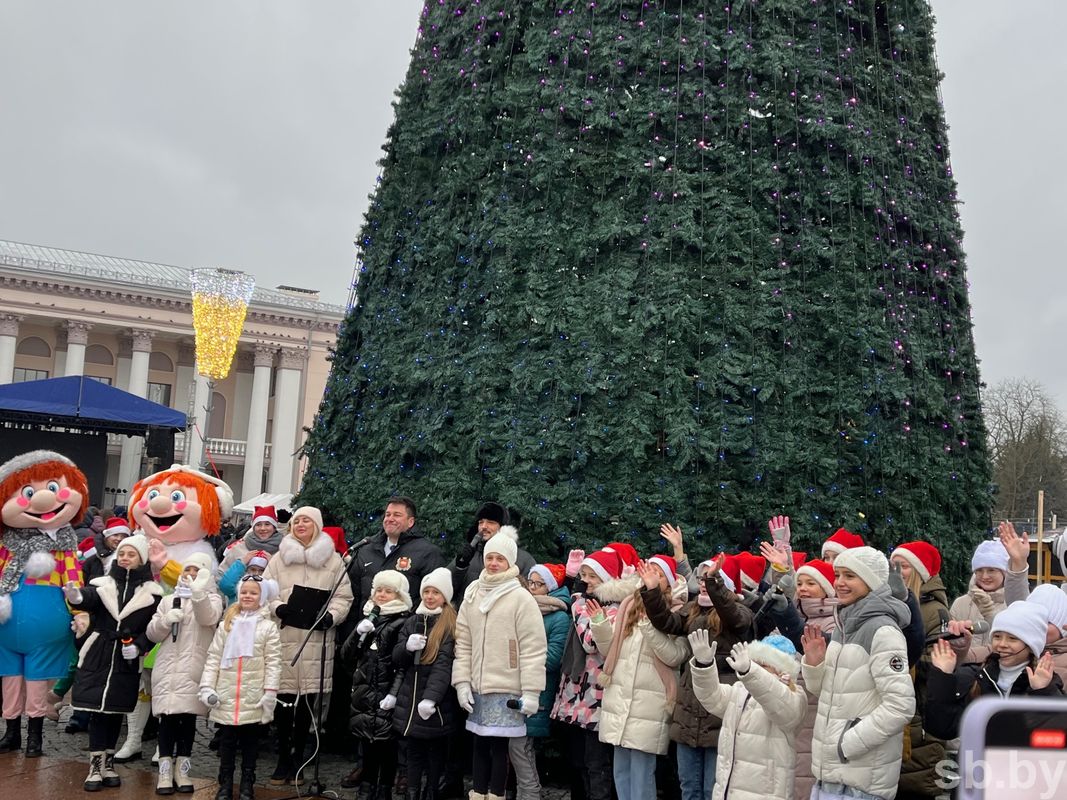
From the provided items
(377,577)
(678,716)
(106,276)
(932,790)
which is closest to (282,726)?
(377,577)

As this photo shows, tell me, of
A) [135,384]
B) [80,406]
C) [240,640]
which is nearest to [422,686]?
[240,640]

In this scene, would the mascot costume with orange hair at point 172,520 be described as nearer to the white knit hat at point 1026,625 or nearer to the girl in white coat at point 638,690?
the girl in white coat at point 638,690

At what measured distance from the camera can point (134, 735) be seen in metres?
7.78

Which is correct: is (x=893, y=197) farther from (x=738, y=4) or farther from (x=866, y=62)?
(x=738, y=4)

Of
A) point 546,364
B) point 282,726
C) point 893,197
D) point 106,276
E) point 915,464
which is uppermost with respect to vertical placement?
point 106,276

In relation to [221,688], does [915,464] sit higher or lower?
higher

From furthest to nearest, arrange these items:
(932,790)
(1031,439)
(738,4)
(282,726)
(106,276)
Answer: (106,276) → (1031,439) → (738,4) → (282,726) → (932,790)

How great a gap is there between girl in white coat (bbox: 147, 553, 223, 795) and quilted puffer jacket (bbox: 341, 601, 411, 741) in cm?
119

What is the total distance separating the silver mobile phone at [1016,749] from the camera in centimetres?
152

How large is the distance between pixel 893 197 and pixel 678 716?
4.43 meters

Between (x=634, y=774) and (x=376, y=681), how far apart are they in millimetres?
1765

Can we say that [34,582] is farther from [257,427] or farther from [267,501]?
[257,427]

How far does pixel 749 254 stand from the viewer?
7.42m

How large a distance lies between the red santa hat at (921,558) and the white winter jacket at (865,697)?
1.25 metres
